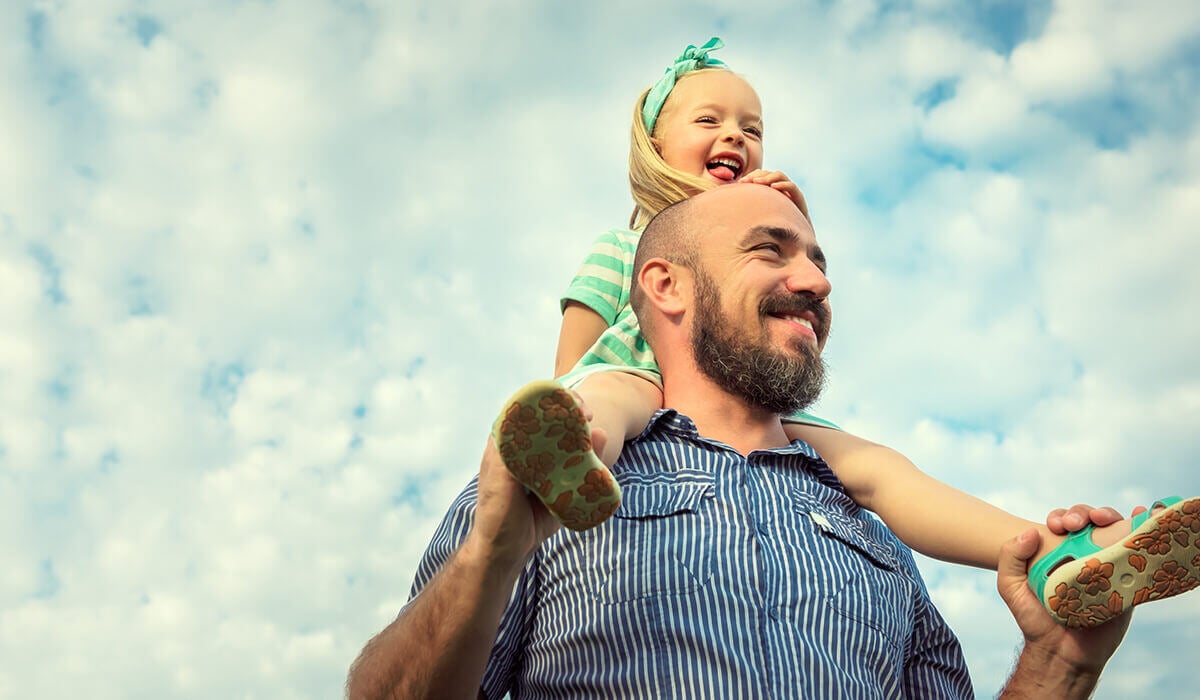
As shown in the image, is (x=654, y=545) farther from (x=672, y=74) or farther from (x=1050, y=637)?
(x=672, y=74)

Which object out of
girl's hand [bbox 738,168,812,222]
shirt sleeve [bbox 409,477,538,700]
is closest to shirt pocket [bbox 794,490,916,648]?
shirt sleeve [bbox 409,477,538,700]

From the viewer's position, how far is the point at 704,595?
2746 millimetres

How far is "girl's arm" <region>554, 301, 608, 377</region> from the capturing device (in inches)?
169

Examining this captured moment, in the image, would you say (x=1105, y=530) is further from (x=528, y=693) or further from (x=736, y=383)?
(x=528, y=693)

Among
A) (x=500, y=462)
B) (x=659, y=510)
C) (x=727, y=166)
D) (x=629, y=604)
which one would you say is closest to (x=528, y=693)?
(x=629, y=604)

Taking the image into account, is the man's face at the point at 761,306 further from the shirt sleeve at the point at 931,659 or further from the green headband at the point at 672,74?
the green headband at the point at 672,74

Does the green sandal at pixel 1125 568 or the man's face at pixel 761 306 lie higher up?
the man's face at pixel 761 306

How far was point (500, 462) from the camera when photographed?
2418 mm

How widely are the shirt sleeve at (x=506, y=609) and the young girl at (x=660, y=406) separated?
426mm

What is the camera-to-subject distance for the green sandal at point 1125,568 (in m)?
2.56

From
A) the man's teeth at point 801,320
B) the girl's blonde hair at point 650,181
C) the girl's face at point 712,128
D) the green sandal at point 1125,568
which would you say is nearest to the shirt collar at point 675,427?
the man's teeth at point 801,320

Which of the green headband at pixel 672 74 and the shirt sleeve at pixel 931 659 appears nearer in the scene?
A: the shirt sleeve at pixel 931 659

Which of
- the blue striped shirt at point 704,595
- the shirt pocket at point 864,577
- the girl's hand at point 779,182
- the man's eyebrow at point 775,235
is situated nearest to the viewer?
the blue striped shirt at point 704,595

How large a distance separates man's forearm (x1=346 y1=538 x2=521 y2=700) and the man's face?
121 cm
